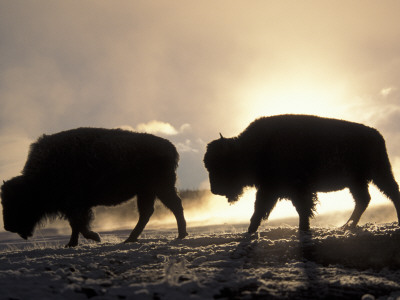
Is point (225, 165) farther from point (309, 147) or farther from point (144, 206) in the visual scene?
point (144, 206)

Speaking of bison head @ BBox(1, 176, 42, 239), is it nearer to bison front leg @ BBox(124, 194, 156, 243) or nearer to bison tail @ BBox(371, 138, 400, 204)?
bison front leg @ BBox(124, 194, 156, 243)

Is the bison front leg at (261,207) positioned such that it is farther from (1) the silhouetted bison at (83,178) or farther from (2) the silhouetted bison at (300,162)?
(1) the silhouetted bison at (83,178)

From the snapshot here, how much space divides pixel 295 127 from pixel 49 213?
4870 millimetres

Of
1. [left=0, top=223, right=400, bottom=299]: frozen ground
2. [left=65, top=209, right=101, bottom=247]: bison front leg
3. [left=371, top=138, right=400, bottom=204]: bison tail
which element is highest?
[left=371, top=138, right=400, bottom=204]: bison tail

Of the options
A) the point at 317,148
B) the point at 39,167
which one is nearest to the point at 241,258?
the point at 317,148

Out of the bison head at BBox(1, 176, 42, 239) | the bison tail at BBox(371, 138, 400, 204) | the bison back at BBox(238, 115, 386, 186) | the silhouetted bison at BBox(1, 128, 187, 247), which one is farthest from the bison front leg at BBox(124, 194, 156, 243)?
the bison tail at BBox(371, 138, 400, 204)

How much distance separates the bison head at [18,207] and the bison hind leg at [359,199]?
5.93 meters

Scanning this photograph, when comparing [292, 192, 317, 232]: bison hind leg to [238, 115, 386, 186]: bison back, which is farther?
[238, 115, 386, 186]: bison back

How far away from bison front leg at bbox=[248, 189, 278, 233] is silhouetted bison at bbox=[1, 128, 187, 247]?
165 cm

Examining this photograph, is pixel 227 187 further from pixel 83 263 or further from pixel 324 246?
pixel 83 263

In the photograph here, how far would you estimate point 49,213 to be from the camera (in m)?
8.28

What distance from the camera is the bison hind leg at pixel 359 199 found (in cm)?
825

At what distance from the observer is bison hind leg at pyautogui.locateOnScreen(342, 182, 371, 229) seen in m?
8.25

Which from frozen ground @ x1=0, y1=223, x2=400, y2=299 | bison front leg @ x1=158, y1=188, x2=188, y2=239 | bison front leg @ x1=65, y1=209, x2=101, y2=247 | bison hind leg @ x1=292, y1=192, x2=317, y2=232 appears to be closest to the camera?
frozen ground @ x1=0, y1=223, x2=400, y2=299
